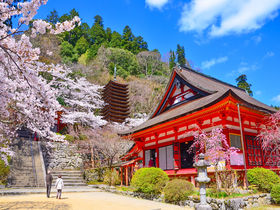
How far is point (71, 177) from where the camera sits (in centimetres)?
1975

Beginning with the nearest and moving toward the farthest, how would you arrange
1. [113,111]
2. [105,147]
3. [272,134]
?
[272,134] → [105,147] → [113,111]

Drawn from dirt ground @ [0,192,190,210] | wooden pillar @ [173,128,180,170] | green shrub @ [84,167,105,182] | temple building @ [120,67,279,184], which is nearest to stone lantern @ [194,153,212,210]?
dirt ground @ [0,192,190,210]

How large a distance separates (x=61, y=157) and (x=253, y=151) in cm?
1718

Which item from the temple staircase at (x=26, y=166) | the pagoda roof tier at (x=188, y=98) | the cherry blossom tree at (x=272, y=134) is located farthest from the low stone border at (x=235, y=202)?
the temple staircase at (x=26, y=166)

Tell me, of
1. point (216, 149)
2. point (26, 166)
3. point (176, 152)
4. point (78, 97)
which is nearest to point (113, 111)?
point (78, 97)

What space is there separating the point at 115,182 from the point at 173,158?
574 cm

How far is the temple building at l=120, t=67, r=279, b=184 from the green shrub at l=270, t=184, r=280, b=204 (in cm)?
134

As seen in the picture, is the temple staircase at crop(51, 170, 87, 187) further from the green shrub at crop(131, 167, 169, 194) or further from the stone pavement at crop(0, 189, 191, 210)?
the green shrub at crop(131, 167, 169, 194)

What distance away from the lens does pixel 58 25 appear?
6484 mm

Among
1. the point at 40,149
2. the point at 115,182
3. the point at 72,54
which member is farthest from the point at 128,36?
the point at 115,182

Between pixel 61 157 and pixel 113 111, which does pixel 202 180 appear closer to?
pixel 61 157

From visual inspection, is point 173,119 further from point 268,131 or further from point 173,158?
point 268,131

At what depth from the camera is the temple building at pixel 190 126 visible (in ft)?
34.7

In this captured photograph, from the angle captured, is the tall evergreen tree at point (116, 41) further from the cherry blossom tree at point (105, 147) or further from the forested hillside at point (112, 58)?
the cherry blossom tree at point (105, 147)
